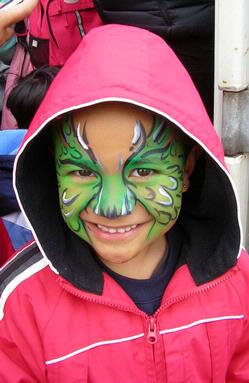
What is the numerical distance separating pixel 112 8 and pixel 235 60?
0.82 m

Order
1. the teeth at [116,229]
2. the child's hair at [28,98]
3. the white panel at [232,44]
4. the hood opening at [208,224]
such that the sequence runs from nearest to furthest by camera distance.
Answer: the teeth at [116,229], the hood opening at [208,224], the white panel at [232,44], the child's hair at [28,98]

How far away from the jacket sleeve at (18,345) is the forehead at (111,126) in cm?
42

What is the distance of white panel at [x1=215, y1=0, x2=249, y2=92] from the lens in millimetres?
1493

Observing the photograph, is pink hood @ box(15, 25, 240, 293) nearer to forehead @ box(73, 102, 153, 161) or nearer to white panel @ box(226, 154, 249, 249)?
forehead @ box(73, 102, 153, 161)

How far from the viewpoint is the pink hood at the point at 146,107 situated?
3.28 ft

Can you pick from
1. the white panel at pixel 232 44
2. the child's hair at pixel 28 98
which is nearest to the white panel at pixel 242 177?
the white panel at pixel 232 44

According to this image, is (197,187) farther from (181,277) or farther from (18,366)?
(18,366)

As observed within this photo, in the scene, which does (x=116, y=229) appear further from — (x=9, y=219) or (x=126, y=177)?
(x=9, y=219)

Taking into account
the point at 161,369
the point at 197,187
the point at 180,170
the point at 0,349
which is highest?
the point at 180,170

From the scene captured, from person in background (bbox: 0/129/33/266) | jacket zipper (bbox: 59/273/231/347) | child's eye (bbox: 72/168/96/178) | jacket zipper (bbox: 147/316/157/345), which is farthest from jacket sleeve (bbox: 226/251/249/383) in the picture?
person in background (bbox: 0/129/33/266)

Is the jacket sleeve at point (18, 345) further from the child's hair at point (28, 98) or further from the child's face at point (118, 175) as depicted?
the child's hair at point (28, 98)

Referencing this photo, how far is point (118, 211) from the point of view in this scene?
3.37 feet

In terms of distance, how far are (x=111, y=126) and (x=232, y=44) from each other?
674 mm

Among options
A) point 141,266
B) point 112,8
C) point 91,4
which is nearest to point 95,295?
Result: point 141,266
